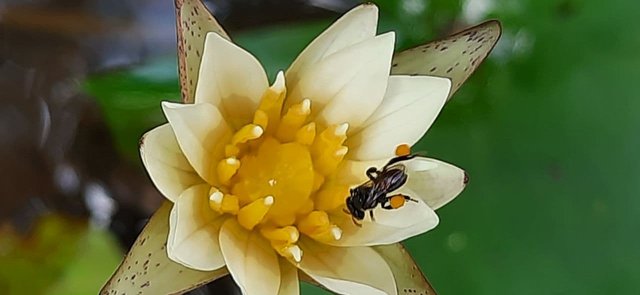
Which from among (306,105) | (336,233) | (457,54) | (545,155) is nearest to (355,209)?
(336,233)

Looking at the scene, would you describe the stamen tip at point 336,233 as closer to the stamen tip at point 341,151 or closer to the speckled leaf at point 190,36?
the stamen tip at point 341,151

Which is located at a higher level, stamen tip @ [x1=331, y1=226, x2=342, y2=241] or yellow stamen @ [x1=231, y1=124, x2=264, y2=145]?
yellow stamen @ [x1=231, y1=124, x2=264, y2=145]

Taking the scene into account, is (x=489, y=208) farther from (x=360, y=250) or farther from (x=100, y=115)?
(x=100, y=115)

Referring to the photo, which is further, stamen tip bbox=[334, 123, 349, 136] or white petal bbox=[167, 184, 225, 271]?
stamen tip bbox=[334, 123, 349, 136]

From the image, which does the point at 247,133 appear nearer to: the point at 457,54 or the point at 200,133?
the point at 200,133

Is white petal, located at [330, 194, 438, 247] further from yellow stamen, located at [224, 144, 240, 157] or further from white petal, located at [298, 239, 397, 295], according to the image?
yellow stamen, located at [224, 144, 240, 157]

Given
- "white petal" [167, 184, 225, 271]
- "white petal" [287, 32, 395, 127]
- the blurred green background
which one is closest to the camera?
"white petal" [167, 184, 225, 271]

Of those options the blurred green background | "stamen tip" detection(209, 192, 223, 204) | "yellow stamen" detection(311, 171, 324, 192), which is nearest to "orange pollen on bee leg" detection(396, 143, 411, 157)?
"yellow stamen" detection(311, 171, 324, 192)
